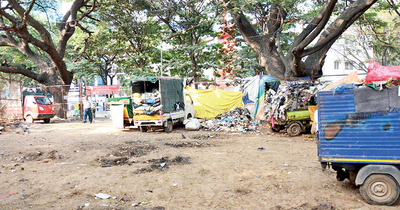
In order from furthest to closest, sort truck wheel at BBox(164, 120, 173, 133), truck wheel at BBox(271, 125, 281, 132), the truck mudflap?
truck wheel at BBox(164, 120, 173, 133), truck wheel at BBox(271, 125, 281, 132), the truck mudflap

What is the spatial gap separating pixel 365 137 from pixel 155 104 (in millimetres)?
8526

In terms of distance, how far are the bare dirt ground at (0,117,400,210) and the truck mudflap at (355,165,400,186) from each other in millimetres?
401

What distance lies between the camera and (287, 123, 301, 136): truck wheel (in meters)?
10.2

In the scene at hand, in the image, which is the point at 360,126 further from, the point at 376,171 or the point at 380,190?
the point at 380,190

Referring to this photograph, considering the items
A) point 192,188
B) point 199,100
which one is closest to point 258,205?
point 192,188

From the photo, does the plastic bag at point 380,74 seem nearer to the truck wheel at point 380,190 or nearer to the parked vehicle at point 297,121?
the truck wheel at point 380,190

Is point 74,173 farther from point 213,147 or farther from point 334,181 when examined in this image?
point 334,181

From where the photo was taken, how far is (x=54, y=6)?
1844cm

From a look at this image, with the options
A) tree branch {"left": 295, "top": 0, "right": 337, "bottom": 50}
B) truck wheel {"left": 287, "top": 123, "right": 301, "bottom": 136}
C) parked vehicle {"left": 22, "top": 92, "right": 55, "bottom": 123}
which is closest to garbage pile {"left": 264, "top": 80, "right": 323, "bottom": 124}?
truck wheel {"left": 287, "top": 123, "right": 301, "bottom": 136}

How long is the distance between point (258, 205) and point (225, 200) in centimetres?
51

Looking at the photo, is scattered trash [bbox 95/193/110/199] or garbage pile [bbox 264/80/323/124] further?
garbage pile [bbox 264/80/323/124]

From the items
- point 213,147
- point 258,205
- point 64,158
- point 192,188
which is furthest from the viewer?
point 213,147

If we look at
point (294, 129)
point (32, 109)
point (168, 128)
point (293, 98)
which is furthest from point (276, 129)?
point (32, 109)

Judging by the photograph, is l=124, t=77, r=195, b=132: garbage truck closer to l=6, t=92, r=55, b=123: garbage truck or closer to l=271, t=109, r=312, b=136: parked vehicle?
Answer: l=271, t=109, r=312, b=136: parked vehicle
